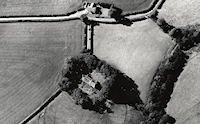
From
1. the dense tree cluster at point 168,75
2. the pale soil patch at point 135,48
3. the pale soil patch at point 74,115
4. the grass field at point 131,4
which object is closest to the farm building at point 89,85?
the pale soil patch at point 74,115

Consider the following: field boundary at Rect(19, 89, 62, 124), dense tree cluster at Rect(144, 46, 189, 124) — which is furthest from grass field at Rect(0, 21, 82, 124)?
dense tree cluster at Rect(144, 46, 189, 124)

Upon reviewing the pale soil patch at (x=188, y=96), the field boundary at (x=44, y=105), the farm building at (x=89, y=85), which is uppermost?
the pale soil patch at (x=188, y=96)

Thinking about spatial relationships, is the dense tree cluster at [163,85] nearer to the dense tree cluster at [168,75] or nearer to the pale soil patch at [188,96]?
the dense tree cluster at [168,75]

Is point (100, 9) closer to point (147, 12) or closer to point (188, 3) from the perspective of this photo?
point (147, 12)

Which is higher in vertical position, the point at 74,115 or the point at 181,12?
the point at 181,12

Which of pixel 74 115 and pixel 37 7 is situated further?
pixel 37 7

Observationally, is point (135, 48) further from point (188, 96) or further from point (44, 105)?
point (44, 105)

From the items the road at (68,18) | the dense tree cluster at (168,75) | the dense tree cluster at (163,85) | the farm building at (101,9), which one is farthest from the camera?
the farm building at (101,9)

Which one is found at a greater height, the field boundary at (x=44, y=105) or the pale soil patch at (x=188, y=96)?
the pale soil patch at (x=188, y=96)

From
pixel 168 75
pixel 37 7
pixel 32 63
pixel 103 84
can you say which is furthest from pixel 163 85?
pixel 37 7
